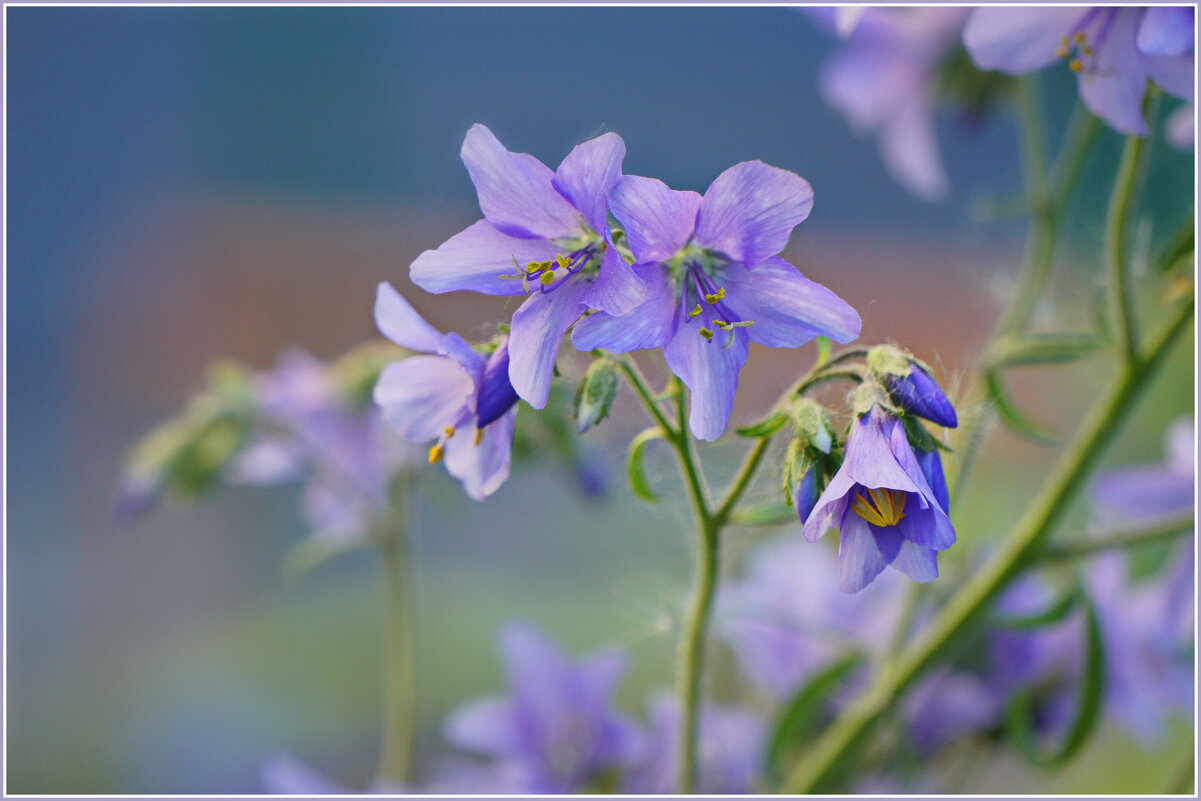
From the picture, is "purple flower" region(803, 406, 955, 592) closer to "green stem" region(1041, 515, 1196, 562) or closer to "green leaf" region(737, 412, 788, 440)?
"green leaf" region(737, 412, 788, 440)

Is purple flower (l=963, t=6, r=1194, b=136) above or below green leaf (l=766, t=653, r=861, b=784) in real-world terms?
above

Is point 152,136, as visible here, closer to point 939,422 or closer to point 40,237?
point 40,237

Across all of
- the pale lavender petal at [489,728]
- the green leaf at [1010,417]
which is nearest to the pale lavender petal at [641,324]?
the green leaf at [1010,417]

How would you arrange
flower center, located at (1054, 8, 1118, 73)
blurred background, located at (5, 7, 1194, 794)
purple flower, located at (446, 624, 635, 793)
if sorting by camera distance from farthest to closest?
blurred background, located at (5, 7, 1194, 794)
purple flower, located at (446, 624, 635, 793)
flower center, located at (1054, 8, 1118, 73)

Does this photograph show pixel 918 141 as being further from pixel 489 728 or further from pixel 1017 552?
pixel 489 728

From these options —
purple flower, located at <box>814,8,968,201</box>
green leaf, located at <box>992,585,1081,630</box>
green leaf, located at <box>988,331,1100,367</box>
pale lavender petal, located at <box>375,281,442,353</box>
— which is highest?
purple flower, located at <box>814,8,968,201</box>

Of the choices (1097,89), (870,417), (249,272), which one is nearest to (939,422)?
(870,417)

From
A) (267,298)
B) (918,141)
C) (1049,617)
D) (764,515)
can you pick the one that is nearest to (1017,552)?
(1049,617)

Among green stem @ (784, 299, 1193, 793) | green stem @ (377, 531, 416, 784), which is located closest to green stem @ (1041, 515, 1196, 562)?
green stem @ (784, 299, 1193, 793)

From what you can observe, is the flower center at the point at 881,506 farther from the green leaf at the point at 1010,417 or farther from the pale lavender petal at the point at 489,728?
the pale lavender petal at the point at 489,728
